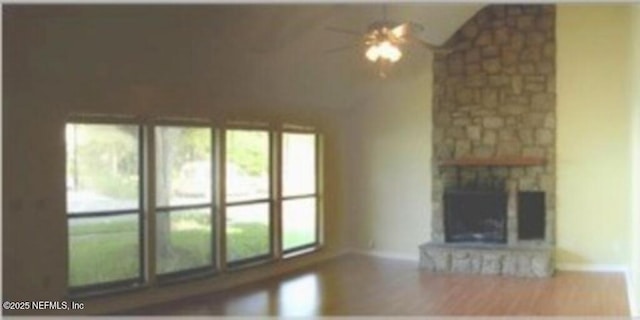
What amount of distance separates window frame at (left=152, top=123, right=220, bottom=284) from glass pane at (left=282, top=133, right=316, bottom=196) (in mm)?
1004

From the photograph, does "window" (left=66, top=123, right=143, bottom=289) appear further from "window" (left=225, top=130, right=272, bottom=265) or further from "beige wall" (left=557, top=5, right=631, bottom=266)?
"beige wall" (left=557, top=5, right=631, bottom=266)

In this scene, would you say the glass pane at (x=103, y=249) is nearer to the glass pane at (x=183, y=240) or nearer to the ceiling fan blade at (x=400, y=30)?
the glass pane at (x=183, y=240)

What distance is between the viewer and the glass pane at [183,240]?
6473mm

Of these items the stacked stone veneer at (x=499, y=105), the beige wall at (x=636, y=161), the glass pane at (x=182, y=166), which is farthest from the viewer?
the stacked stone veneer at (x=499, y=105)

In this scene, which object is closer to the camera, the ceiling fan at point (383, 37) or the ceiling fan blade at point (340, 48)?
the ceiling fan at point (383, 37)

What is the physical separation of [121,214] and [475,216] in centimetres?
447

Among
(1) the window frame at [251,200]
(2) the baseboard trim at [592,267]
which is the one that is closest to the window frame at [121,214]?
(1) the window frame at [251,200]

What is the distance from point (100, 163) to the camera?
19.3 ft

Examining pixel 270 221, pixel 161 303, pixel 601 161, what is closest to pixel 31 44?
pixel 161 303

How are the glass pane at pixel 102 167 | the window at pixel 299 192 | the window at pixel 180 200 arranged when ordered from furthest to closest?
the window at pixel 299 192, the window at pixel 180 200, the glass pane at pixel 102 167

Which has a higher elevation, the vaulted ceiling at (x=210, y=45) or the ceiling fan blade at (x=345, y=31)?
the ceiling fan blade at (x=345, y=31)

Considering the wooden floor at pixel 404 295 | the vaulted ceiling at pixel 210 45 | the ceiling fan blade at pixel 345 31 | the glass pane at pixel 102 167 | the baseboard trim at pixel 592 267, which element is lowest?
the wooden floor at pixel 404 295

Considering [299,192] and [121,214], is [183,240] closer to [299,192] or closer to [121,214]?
[121,214]

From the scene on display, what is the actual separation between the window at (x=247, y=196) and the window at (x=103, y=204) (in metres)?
1.11
